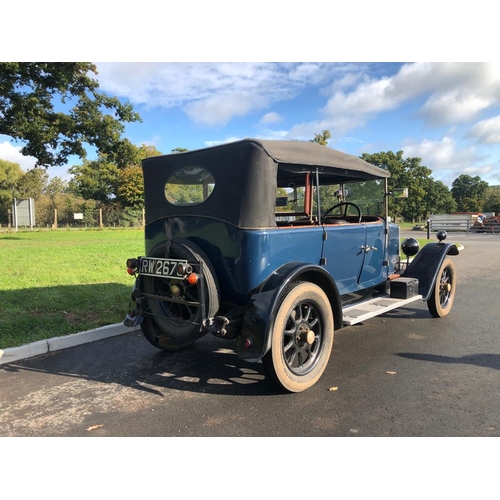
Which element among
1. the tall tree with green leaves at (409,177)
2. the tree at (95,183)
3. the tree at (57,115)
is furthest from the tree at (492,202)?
the tree at (57,115)

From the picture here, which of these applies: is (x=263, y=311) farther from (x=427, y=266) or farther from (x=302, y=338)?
(x=427, y=266)

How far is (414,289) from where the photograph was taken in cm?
497

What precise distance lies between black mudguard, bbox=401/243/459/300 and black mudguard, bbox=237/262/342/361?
2.51 meters

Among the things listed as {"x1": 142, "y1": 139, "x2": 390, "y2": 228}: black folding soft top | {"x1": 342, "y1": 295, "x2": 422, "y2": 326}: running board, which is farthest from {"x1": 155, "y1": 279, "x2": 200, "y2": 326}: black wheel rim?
{"x1": 342, "y1": 295, "x2": 422, "y2": 326}: running board

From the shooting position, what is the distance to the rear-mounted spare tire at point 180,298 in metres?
3.34

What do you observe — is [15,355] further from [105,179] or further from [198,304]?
[105,179]

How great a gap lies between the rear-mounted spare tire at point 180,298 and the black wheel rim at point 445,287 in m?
3.84

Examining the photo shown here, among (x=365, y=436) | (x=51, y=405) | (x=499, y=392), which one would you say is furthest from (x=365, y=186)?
(x=51, y=405)

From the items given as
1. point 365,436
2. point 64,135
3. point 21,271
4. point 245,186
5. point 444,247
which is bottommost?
point 365,436

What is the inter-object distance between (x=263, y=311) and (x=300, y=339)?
0.59 meters

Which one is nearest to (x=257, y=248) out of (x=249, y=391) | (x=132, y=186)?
(x=249, y=391)

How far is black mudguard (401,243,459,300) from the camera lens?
5.26 m

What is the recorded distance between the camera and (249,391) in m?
3.37

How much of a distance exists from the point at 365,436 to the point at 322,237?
1.91 metres
